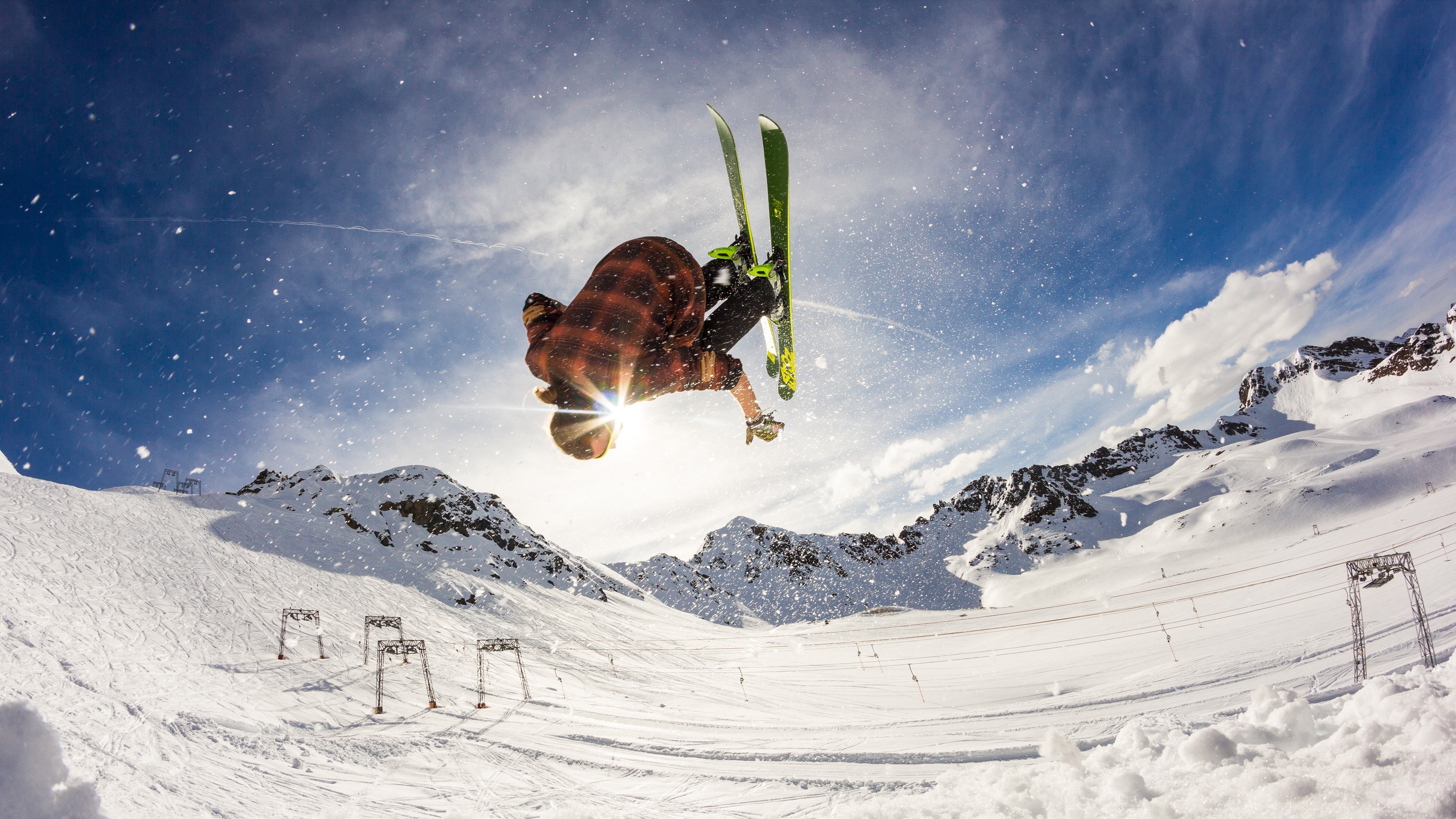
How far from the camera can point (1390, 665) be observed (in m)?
14.4

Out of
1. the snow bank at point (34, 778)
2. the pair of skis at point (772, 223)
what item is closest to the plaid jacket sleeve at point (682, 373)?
the pair of skis at point (772, 223)

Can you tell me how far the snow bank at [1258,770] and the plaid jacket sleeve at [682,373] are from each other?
2.08 metres

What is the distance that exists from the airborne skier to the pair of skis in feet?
0.09

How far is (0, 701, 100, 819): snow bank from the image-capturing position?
72.5 inches

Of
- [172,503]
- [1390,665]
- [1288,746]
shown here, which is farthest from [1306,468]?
[172,503]

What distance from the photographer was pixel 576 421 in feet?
5.67

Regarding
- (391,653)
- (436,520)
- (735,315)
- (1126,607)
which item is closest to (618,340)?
(735,315)

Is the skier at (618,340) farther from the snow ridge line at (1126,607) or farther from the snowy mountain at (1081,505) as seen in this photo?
the snowy mountain at (1081,505)

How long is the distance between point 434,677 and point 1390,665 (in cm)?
3897

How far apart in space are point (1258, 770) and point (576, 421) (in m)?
2.62

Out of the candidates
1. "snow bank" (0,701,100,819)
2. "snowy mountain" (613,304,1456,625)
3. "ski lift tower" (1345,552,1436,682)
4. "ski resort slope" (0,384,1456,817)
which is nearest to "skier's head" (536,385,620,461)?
"snow bank" (0,701,100,819)

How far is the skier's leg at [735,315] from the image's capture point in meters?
2.21

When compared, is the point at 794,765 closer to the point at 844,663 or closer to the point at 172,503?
the point at 844,663

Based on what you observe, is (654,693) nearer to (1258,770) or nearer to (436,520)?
(1258,770)
